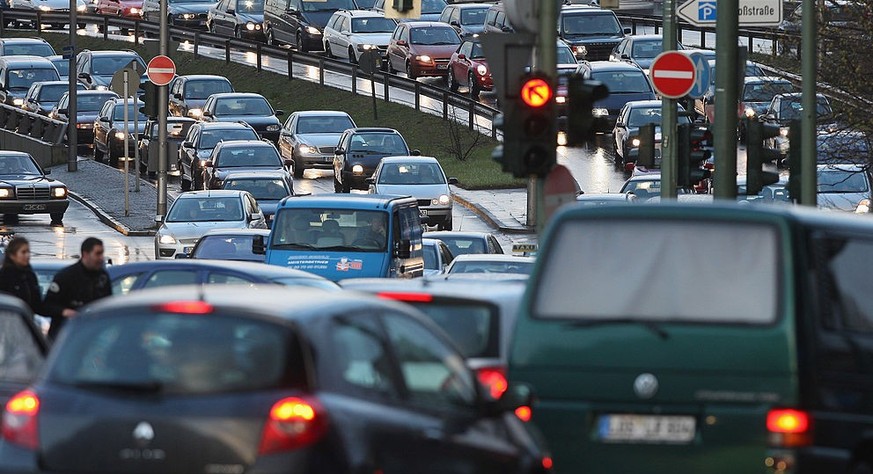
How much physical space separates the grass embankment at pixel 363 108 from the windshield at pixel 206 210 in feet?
32.3

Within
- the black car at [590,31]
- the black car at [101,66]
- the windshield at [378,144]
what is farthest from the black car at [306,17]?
the windshield at [378,144]

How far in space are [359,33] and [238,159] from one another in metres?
18.8

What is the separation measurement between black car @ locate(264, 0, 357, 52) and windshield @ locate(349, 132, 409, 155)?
715 inches

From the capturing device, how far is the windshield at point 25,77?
2334 inches

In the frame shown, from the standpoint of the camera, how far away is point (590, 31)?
2298 inches

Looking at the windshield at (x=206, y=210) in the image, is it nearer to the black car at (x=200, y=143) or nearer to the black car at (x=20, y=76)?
the black car at (x=200, y=143)

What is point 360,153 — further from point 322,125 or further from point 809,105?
point 809,105

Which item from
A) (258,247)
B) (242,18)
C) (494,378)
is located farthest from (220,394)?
(242,18)

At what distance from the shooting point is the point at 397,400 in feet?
27.6

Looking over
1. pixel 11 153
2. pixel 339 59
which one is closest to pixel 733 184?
pixel 11 153

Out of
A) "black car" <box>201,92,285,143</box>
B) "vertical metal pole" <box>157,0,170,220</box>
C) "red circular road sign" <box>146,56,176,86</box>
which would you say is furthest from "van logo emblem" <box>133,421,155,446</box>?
"black car" <box>201,92,285,143</box>

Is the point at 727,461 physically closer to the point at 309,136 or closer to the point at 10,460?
the point at 10,460

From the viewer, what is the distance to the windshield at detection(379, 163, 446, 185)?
39.2 meters

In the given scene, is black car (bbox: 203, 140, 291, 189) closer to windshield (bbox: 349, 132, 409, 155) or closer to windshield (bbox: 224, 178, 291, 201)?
windshield (bbox: 349, 132, 409, 155)
